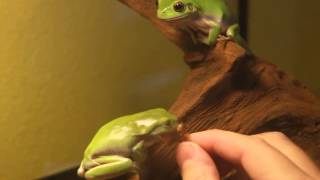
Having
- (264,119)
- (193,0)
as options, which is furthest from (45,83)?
(264,119)

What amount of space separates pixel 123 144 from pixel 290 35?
34.4 inches

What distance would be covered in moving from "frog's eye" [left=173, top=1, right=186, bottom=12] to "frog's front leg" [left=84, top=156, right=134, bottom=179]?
317 mm

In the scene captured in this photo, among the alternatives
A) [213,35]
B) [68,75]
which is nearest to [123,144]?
[213,35]

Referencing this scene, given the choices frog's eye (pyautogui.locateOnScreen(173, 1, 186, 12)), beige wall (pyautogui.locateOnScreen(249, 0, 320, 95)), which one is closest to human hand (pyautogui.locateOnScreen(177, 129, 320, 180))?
frog's eye (pyautogui.locateOnScreen(173, 1, 186, 12))

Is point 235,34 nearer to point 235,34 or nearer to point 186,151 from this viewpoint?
point 235,34

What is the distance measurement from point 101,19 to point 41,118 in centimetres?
23

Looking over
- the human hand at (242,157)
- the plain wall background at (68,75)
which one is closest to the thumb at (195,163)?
the human hand at (242,157)

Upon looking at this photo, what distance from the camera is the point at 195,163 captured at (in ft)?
1.97

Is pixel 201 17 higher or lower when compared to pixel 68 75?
higher

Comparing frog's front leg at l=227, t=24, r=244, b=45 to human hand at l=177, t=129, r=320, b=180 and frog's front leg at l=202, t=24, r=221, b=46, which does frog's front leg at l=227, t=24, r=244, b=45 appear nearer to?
frog's front leg at l=202, t=24, r=221, b=46

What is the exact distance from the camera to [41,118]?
1.09m

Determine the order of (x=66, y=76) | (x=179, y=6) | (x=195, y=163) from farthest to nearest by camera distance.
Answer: (x=66, y=76)
(x=179, y=6)
(x=195, y=163)

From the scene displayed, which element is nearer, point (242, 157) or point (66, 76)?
point (242, 157)

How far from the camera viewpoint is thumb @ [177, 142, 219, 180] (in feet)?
1.89
